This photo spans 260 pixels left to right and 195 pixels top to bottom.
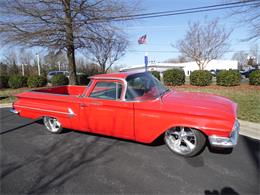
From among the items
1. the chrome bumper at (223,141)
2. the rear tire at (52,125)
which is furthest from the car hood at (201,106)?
the rear tire at (52,125)

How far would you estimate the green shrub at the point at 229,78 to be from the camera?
1288cm

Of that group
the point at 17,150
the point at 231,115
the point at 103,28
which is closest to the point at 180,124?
the point at 231,115

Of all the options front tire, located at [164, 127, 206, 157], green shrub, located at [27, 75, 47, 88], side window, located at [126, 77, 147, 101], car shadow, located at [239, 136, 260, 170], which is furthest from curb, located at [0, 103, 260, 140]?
green shrub, located at [27, 75, 47, 88]

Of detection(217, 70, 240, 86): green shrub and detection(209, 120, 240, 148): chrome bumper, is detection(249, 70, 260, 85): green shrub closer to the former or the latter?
detection(217, 70, 240, 86): green shrub

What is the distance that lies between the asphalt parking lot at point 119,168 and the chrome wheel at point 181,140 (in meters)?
0.15

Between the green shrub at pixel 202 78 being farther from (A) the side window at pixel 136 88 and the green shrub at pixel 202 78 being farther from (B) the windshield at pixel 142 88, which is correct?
(A) the side window at pixel 136 88

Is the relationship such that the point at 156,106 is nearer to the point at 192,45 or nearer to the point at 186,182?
the point at 186,182

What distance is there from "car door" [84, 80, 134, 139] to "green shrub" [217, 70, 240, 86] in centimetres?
1172

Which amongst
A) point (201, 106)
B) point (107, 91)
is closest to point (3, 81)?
point (107, 91)

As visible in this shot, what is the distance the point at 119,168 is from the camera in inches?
125

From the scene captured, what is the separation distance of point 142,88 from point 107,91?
77cm

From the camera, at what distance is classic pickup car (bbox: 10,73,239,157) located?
3068 millimetres

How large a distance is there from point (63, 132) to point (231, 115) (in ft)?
13.3

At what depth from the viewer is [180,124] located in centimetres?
321
